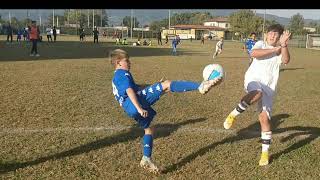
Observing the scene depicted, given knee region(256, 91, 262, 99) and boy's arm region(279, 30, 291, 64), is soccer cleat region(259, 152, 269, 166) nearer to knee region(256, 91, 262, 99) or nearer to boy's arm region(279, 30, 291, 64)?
knee region(256, 91, 262, 99)

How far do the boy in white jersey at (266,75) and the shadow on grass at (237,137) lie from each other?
90 centimetres

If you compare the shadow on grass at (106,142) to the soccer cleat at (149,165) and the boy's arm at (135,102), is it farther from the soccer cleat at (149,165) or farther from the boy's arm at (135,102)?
the boy's arm at (135,102)

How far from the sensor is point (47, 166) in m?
5.17

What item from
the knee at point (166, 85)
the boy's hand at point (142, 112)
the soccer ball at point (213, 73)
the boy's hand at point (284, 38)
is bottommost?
the boy's hand at point (142, 112)

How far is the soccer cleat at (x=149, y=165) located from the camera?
16.5 ft

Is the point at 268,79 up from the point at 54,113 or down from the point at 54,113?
up

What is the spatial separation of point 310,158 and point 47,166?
374 centimetres

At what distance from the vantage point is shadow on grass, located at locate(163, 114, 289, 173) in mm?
5361

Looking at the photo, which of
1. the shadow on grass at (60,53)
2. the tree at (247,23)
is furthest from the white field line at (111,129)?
the tree at (247,23)

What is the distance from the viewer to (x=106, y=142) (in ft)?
21.1
